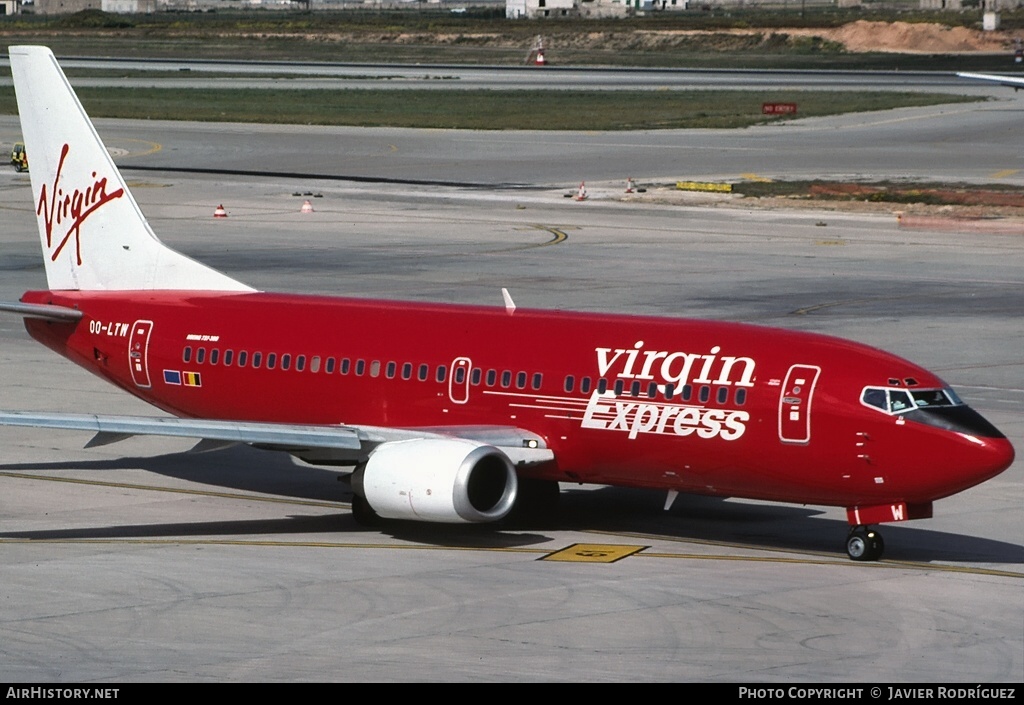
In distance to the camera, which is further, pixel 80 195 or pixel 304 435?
pixel 80 195

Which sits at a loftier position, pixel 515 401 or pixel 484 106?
pixel 515 401

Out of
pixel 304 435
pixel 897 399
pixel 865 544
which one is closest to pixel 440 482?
pixel 304 435

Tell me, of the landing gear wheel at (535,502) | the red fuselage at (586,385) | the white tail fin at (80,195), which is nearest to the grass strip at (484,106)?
the white tail fin at (80,195)

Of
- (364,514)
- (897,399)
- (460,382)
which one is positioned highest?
(897,399)

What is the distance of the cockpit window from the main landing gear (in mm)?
2145

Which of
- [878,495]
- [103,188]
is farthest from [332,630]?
[103,188]

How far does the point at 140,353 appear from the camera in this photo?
35094 mm

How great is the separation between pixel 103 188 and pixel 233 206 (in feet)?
169

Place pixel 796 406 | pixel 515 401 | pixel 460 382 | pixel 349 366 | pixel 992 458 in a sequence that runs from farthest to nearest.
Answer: pixel 349 366
pixel 460 382
pixel 515 401
pixel 796 406
pixel 992 458

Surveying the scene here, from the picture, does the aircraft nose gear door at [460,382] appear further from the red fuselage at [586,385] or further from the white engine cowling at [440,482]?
the white engine cowling at [440,482]

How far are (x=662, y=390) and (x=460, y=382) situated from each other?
3.83 metres

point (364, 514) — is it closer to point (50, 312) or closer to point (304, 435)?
point (304, 435)

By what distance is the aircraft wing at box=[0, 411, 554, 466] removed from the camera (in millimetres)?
29312
